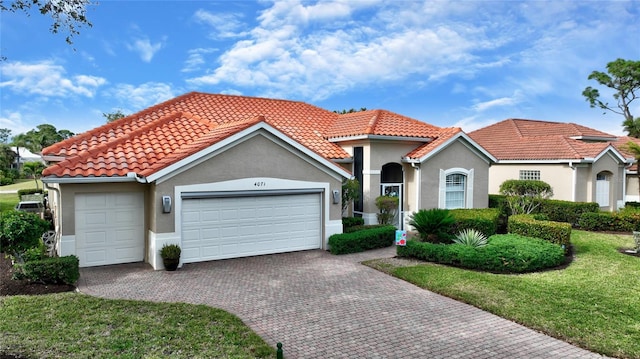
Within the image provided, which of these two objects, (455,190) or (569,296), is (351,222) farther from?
(569,296)

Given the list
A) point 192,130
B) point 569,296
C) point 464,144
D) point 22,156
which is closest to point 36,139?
point 22,156

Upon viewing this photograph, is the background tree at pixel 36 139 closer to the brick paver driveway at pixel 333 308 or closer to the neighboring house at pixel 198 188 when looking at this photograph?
the neighboring house at pixel 198 188

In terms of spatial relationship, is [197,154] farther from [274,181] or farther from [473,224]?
[473,224]

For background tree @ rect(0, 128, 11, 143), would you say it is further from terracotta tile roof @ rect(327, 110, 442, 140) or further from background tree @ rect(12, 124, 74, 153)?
terracotta tile roof @ rect(327, 110, 442, 140)

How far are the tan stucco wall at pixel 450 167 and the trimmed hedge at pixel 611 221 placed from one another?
5.08 m

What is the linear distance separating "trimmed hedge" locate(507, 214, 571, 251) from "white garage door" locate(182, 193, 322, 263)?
8052 millimetres

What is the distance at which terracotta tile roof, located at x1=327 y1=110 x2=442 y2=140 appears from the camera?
19.2 m

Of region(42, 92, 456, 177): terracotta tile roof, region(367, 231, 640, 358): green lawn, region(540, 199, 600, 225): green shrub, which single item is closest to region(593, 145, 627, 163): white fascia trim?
region(540, 199, 600, 225): green shrub

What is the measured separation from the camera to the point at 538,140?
2762 centimetres

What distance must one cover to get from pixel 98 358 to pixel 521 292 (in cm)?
926

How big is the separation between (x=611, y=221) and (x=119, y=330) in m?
22.5

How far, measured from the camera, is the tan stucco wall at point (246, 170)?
1255 cm

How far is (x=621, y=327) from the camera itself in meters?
8.27

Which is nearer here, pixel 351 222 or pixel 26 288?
pixel 26 288
